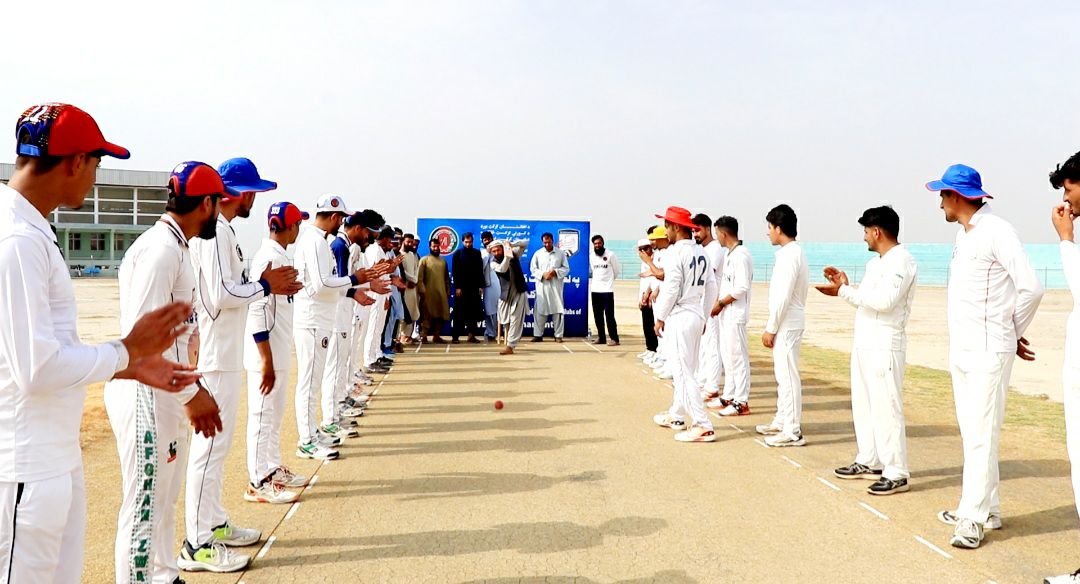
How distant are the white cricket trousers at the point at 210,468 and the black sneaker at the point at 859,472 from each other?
4.80m

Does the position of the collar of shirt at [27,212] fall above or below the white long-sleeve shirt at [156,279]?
above

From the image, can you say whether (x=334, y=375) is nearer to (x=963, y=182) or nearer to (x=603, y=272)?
(x=963, y=182)

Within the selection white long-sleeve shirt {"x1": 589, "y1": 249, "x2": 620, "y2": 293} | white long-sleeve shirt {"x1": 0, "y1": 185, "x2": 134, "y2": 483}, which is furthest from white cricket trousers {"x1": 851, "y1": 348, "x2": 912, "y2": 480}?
white long-sleeve shirt {"x1": 589, "y1": 249, "x2": 620, "y2": 293}

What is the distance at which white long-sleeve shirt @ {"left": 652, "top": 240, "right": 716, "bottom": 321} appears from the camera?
779cm

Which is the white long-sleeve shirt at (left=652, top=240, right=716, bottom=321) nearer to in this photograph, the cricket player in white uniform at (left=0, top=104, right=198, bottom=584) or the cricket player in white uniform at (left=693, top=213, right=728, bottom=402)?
the cricket player in white uniform at (left=693, top=213, right=728, bottom=402)

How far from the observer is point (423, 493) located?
5.96 metres

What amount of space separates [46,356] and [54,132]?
716mm

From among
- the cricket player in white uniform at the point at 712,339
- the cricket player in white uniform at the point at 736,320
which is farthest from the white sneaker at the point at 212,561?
the cricket player in white uniform at the point at 712,339

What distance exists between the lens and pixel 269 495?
5613mm

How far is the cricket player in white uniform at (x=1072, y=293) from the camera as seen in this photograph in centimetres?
421

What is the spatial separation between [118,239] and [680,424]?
227ft

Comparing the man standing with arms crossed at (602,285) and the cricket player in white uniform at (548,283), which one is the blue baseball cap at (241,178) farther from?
the man standing with arms crossed at (602,285)

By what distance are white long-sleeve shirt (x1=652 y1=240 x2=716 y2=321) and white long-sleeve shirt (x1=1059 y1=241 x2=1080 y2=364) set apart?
3.68 m

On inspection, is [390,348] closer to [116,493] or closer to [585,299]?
[585,299]
